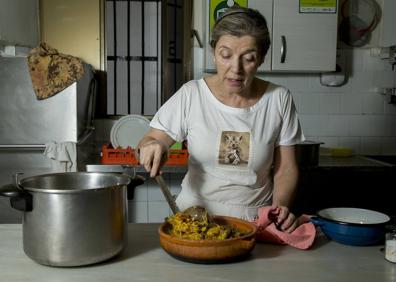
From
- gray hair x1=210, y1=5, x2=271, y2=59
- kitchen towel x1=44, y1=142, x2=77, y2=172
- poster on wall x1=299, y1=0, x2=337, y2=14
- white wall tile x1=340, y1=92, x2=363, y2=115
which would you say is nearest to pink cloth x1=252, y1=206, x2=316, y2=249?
gray hair x1=210, y1=5, x2=271, y2=59

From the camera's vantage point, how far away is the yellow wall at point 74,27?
11.0 feet

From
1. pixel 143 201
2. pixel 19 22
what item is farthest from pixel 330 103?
pixel 19 22

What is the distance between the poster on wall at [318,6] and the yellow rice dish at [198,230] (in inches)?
86.0

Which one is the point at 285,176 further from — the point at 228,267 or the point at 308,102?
the point at 308,102

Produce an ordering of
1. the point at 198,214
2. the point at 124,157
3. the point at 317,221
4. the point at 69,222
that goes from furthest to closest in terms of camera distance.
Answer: the point at 124,157 < the point at 317,221 < the point at 198,214 < the point at 69,222

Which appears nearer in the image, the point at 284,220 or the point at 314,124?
the point at 284,220

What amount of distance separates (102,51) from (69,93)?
2.13 feet

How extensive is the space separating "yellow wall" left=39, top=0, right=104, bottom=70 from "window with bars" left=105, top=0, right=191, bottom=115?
0.09 meters

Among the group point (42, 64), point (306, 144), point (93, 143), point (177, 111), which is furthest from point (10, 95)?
point (306, 144)

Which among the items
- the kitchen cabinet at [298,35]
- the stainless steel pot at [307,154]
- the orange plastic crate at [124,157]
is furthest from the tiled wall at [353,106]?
A: the orange plastic crate at [124,157]

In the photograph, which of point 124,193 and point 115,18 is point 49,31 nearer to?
point 115,18

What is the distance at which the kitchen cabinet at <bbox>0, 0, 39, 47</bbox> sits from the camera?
278 cm

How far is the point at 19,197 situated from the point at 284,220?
0.75m

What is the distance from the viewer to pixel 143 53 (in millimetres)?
3383
